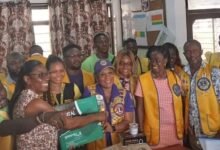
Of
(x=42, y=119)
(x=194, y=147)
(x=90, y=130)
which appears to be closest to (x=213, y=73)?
(x=194, y=147)

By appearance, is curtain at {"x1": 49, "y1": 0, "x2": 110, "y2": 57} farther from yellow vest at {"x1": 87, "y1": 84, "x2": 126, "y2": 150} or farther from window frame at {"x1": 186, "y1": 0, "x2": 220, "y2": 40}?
yellow vest at {"x1": 87, "y1": 84, "x2": 126, "y2": 150}

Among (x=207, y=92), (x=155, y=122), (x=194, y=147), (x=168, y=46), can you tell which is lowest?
(x=194, y=147)

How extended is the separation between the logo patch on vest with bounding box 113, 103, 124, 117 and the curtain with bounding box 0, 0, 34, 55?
9.59 feet

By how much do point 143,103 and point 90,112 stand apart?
29.4 inches

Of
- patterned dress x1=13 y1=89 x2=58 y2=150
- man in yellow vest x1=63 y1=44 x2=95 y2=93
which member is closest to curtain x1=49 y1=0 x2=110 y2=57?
man in yellow vest x1=63 y1=44 x2=95 y2=93

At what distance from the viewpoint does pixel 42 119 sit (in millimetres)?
1607

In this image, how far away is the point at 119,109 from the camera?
265 centimetres

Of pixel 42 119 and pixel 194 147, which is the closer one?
pixel 42 119

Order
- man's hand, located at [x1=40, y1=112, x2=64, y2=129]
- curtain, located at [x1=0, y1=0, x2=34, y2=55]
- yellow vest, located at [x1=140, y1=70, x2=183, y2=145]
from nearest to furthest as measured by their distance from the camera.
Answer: man's hand, located at [x1=40, y1=112, x2=64, y2=129] < yellow vest, located at [x1=140, y1=70, x2=183, y2=145] < curtain, located at [x1=0, y1=0, x2=34, y2=55]

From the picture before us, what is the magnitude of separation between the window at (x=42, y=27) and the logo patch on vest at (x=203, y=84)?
3.31 metres

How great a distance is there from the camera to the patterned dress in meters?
1.77

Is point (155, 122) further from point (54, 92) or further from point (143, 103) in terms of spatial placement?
point (54, 92)

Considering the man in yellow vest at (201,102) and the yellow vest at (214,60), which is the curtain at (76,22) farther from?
the man in yellow vest at (201,102)

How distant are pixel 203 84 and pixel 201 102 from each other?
15cm
